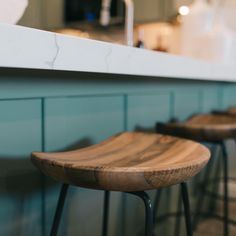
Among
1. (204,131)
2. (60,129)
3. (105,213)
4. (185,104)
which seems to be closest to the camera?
(60,129)

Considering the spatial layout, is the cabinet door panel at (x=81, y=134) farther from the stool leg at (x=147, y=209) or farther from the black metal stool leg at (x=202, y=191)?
the black metal stool leg at (x=202, y=191)

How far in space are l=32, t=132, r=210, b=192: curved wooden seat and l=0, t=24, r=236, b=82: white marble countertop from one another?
19 cm

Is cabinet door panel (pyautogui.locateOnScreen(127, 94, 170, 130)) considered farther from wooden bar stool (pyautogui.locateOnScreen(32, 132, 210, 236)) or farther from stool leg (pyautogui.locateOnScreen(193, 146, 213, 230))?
stool leg (pyautogui.locateOnScreen(193, 146, 213, 230))

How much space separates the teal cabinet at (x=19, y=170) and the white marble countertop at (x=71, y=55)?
21 cm

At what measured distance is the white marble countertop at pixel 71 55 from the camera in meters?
0.55

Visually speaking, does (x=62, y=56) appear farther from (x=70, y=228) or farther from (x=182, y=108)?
(x=182, y=108)

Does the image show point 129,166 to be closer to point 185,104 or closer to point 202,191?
point 185,104

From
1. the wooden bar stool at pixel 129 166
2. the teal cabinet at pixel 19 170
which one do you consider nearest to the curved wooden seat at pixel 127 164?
the wooden bar stool at pixel 129 166

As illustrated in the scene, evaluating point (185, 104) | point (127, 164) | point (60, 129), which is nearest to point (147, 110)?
point (185, 104)

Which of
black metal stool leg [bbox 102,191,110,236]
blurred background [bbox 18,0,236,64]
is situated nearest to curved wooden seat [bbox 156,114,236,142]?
black metal stool leg [bbox 102,191,110,236]

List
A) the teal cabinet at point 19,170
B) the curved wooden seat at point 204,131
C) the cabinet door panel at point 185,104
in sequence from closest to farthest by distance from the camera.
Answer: the teal cabinet at point 19,170 → the curved wooden seat at point 204,131 → the cabinet door panel at point 185,104

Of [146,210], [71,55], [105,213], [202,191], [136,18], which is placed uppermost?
[136,18]

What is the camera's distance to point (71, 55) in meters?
0.68

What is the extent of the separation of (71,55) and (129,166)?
250mm
